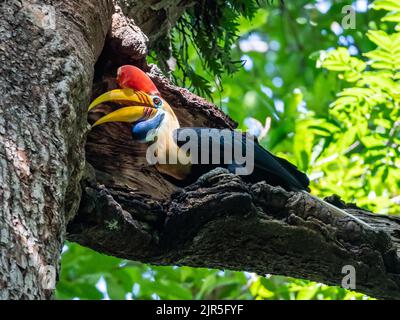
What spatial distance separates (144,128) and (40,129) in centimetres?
109

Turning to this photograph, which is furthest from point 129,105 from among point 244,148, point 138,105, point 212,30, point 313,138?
point 313,138

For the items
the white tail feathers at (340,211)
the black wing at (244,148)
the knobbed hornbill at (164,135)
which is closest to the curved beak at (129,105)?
the knobbed hornbill at (164,135)

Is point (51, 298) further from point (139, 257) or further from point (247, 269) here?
point (247, 269)

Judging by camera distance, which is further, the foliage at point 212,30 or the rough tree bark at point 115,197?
the foliage at point 212,30

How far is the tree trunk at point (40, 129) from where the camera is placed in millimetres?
2091

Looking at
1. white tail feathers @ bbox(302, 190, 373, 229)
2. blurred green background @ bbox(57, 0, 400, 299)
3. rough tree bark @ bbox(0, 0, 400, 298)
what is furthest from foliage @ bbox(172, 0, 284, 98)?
white tail feathers @ bbox(302, 190, 373, 229)

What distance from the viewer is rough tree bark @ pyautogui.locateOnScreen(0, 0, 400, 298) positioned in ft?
7.34

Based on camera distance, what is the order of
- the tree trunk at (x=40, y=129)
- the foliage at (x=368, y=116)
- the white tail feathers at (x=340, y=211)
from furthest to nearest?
the foliage at (x=368, y=116), the white tail feathers at (x=340, y=211), the tree trunk at (x=40, y=129)

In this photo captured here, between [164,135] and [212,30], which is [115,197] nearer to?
[164,135]

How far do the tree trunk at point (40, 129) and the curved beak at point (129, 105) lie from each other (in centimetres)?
37

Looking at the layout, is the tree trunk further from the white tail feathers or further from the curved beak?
the white tail feathers

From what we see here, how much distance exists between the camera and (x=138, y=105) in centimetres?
356

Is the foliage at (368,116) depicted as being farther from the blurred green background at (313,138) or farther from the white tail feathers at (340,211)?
the white tail feathers at (340,211)

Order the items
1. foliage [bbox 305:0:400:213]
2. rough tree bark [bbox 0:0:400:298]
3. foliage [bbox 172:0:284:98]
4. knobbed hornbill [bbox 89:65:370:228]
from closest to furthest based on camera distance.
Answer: rough tree bark [bbox 0:0:400:298]
knobbed hornbill [bbox 89:65:370:228]
foliage [bbox 172:0:284:98]
foliage [bbox 305:0:400:213]
